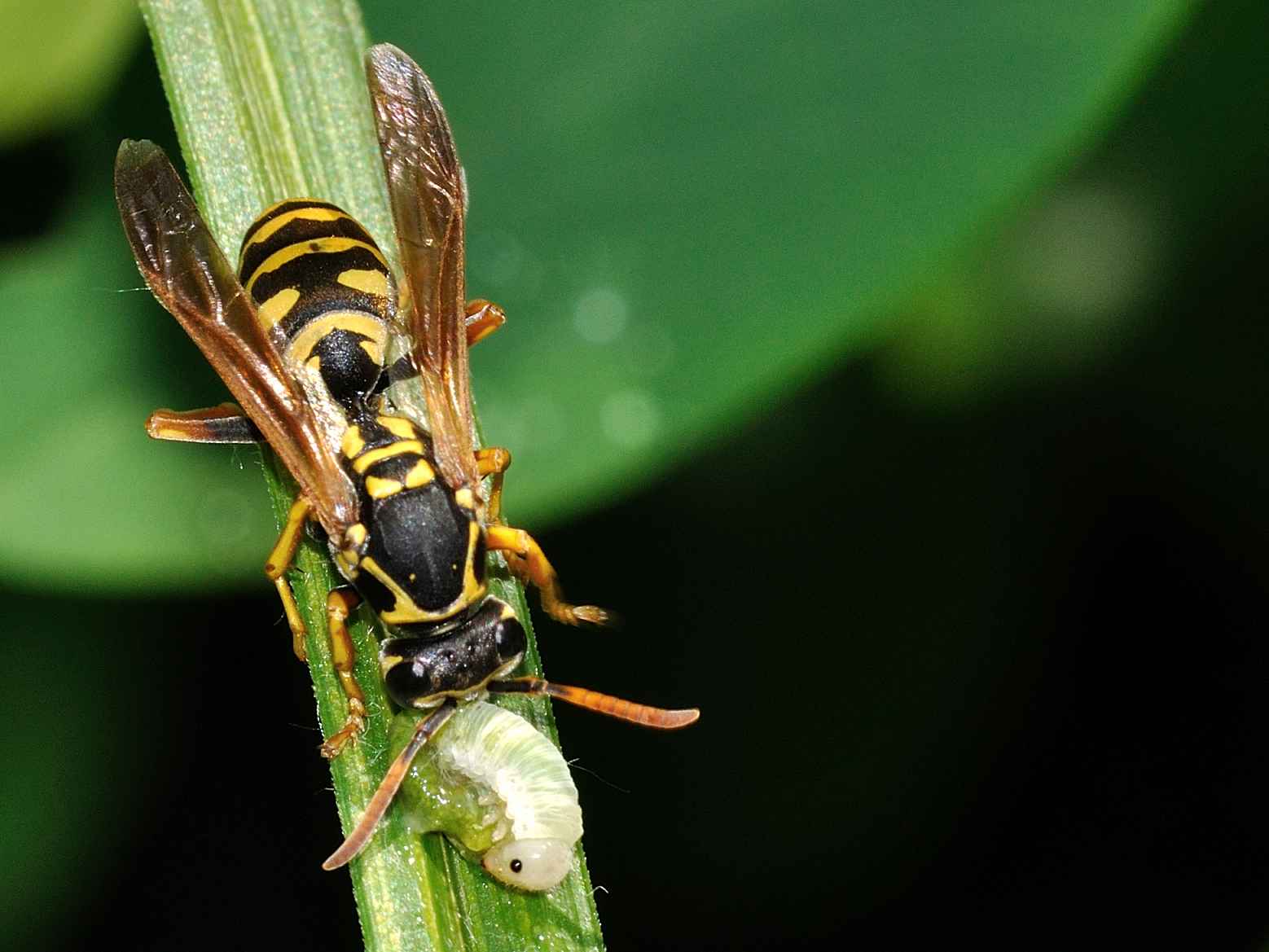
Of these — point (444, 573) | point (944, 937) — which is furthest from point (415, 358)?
point (944, 937)

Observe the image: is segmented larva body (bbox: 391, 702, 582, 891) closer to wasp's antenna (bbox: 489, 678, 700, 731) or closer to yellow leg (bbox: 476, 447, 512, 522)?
wasp's antenna (bbox: 489, 678, 700, 731)

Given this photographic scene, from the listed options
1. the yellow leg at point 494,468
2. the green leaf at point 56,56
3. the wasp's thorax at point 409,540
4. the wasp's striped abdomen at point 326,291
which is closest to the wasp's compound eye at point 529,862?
the wasp's thorax at point 409,540

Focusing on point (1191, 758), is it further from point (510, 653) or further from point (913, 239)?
point (510, 653)

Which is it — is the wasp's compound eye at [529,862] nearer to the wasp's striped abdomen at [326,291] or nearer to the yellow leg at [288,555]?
the yellow leg at [288,555]

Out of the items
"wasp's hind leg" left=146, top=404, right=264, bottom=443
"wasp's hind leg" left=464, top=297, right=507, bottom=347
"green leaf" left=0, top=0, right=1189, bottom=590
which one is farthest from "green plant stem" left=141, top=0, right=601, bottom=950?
"wasp's hind leg" left=464, top=297, right=507, bottom=347

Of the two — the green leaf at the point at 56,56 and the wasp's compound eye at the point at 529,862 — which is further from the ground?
the green leaf at the point at 56,56

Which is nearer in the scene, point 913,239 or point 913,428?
point 913,239

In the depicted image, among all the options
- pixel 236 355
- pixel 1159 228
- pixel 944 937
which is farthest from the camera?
pixel 1159 228

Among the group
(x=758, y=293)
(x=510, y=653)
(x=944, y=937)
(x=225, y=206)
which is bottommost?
(x=944, y=937)
